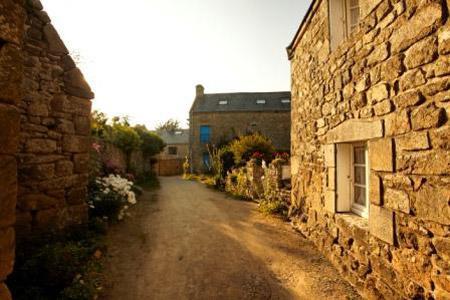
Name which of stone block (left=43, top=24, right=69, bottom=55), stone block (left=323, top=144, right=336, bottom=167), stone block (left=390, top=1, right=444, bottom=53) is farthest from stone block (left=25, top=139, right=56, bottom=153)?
stone block (left=390, top=1, right=444, bottom=53)

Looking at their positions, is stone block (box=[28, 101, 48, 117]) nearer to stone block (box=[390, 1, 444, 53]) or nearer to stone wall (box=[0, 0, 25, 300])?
stone wall (box=[0, 0, 25, 300])

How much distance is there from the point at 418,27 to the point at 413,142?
99 centimetres

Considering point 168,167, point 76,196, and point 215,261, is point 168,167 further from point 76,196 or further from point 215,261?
point 215,261

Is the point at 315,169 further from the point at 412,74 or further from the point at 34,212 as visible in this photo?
the point at 34,212

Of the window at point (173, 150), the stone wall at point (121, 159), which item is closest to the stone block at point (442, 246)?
the stone wall at point (121, 159)

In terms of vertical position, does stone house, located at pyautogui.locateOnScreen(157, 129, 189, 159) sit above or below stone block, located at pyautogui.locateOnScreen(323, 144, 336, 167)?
above

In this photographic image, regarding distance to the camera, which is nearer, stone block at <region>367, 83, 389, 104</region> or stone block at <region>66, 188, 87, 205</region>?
stone block at <region>367, 83, 389, 104</region>

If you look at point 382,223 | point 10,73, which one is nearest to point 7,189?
point 10,73

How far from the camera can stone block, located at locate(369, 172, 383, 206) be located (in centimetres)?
272

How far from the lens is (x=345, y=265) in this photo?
11.0 ft

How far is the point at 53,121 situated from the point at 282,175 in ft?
17.7

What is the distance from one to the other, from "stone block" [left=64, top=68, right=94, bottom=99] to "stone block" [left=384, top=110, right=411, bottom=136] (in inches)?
175

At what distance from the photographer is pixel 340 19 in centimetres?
390

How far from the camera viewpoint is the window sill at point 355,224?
119 inches
